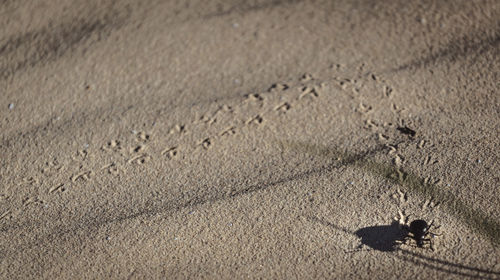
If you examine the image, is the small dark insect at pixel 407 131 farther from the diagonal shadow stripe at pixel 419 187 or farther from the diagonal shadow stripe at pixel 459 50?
the diagonal shadow stripe at pixel 459 50

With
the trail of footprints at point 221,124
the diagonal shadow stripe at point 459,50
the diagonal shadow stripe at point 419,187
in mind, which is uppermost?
the diagonal shadow stripe at point 459,50

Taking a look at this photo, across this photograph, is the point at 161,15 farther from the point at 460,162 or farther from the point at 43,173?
the point at 460,162

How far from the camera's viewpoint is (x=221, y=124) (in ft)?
9.32

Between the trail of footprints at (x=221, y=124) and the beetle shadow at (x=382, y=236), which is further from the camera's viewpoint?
the trail of footprints at (x=221, y=124)

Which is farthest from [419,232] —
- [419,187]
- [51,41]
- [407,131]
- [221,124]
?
[51,41]

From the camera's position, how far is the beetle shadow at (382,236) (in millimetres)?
2303

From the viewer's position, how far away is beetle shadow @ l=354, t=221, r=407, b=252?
2303 mm

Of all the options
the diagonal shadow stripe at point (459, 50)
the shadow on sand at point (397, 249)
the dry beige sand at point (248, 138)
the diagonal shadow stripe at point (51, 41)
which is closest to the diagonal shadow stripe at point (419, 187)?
the dry beige sand at point (248, 138)

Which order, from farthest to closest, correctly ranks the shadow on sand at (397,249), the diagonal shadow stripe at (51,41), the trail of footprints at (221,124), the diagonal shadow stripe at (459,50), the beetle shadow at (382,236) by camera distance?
1. the diagonal shadow stripe at (51,41)
2. the diagonal shadow stripe at (459,50)
3. the trail of footprints at (221,124)
4. the beetle shadow at (382,236)
5. the shadow on sand at (397,249)

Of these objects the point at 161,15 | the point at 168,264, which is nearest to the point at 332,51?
the point at 161,15

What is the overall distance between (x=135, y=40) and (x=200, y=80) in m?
0.61

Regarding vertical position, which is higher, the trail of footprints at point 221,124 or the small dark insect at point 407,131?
the trail of footprints at point 221,124

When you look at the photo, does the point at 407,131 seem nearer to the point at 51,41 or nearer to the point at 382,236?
the point at 382,236

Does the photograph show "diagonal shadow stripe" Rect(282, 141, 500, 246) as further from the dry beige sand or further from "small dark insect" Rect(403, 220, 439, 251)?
"small dark insect" Rect(403, 220, 439, 251)
